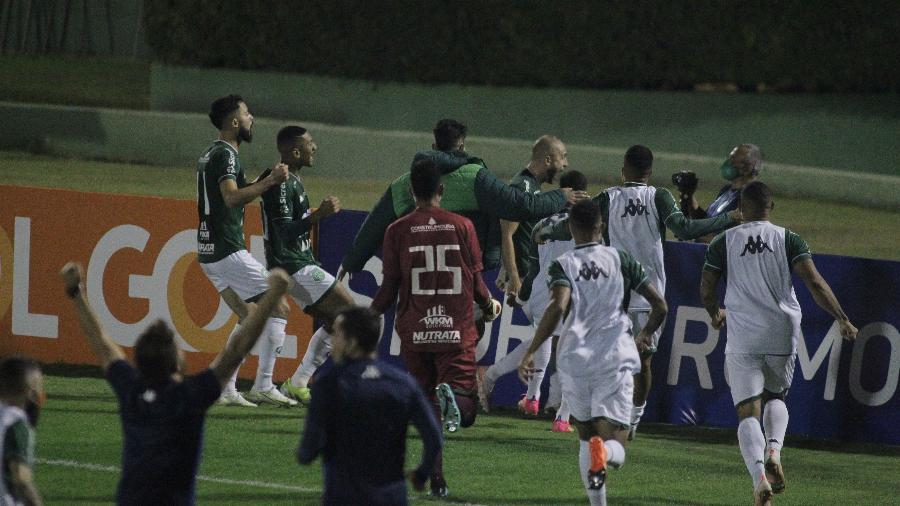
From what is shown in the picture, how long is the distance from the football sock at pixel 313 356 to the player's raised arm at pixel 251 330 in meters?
6.05

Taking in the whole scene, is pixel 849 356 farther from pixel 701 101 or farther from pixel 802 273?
pixel 701 101

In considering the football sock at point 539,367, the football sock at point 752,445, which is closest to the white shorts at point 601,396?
the football sock at point 752,445

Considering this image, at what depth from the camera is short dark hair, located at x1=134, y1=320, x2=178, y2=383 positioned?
6.33m

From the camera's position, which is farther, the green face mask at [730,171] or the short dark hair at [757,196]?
the green face mask at [730,171]

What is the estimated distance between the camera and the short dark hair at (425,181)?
931cm

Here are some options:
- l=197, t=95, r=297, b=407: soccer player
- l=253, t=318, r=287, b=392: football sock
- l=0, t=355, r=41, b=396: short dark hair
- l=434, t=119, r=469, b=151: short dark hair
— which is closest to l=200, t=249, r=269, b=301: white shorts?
l=197, t=95, r=297, b=407: soccer player

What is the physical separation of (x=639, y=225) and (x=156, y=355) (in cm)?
598

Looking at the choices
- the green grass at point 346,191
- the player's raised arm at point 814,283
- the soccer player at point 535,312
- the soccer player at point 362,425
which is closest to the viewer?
the soccer player at point 362,425

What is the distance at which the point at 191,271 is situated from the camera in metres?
13.9

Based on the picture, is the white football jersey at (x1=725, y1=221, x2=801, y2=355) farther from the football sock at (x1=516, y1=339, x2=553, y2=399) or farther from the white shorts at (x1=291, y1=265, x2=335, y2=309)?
the white shorts at (x1=291, y1=265, x2=335, y2=309)

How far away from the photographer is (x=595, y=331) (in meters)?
8.87

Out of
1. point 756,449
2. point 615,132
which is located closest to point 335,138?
point 615,132

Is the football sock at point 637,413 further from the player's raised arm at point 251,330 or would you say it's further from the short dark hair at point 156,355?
the short dark hair at point 156,355

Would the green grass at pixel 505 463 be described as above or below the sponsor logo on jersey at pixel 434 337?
below
